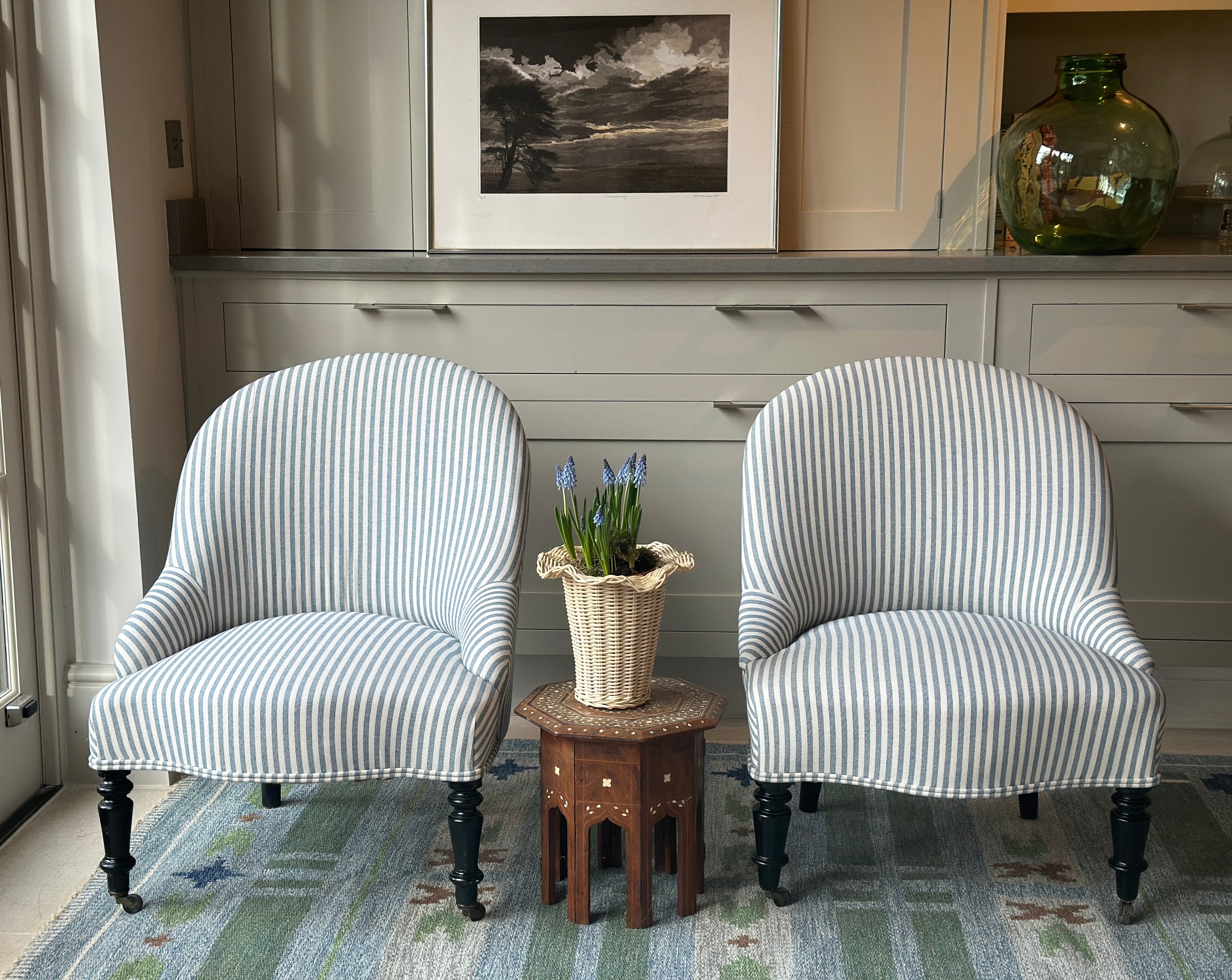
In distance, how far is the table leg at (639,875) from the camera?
5.49 ft

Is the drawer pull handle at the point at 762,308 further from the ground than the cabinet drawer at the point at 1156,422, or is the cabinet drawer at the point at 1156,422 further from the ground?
the drawer pull handle at the point at 762,308

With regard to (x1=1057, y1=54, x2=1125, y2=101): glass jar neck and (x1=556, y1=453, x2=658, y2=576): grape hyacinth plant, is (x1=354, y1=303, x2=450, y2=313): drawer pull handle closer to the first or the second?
(x1=556, y1=453, x2=658, y2=576): grape hyacinth plant

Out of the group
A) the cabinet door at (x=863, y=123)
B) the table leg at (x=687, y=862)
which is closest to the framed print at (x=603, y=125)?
the cabinet door at (x=863, y=123)

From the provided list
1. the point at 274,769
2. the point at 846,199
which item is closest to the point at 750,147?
the point at 846,199

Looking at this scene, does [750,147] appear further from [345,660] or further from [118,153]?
[345,660]

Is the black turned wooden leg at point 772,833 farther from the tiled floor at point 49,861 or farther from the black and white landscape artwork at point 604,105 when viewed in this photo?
the black and white landscape artwork at point 604,105

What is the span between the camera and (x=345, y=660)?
5.55 ft

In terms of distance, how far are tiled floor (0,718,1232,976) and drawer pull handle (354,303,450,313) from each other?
1.05 metres

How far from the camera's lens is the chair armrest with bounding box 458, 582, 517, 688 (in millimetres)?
1686

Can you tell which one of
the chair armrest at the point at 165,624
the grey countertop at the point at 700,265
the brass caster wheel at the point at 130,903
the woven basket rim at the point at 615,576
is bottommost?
the brass caster wheel at the point at 130,903

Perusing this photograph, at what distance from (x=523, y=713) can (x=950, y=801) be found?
2.97 ft

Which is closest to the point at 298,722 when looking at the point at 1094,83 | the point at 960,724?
the point at 960,724

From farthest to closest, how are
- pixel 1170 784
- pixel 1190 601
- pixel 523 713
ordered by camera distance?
1. pixel 1190 601
2. pixel 1170 784
3. pixel 523 713

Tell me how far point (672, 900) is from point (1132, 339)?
1.45 m
